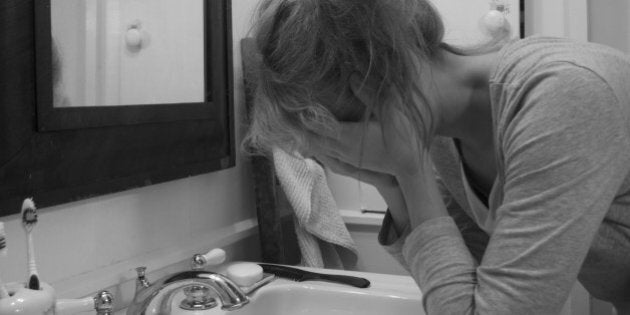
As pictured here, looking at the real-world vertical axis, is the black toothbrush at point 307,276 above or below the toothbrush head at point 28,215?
below

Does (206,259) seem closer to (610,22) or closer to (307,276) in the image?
(307,276)

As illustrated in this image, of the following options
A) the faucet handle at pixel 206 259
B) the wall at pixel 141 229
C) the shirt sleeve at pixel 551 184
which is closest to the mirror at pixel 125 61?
the wall at pixel 141 229

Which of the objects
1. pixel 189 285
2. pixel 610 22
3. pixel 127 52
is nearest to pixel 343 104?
→ pixel 189 285

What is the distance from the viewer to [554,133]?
491mm

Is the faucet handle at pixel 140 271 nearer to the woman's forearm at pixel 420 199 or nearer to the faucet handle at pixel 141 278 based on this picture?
the faucet handle at pixel 141 278

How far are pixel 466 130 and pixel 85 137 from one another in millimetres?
496

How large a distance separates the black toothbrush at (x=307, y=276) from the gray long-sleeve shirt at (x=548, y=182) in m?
0.38

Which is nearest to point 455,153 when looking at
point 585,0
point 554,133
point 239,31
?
point 554,133

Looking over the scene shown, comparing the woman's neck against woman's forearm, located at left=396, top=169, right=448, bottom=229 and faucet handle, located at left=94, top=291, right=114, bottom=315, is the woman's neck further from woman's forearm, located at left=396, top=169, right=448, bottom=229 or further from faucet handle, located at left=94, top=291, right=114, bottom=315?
faucet handle, located at left=94, top=291, right=114, bottom=315

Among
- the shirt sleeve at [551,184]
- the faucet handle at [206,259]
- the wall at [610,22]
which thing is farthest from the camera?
the wall at [610,22]

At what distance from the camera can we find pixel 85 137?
0.80 metres

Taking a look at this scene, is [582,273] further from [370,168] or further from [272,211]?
[272,211]

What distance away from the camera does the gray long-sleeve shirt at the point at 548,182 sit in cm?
49

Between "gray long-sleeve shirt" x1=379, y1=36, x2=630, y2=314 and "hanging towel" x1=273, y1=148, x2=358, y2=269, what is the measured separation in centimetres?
54
